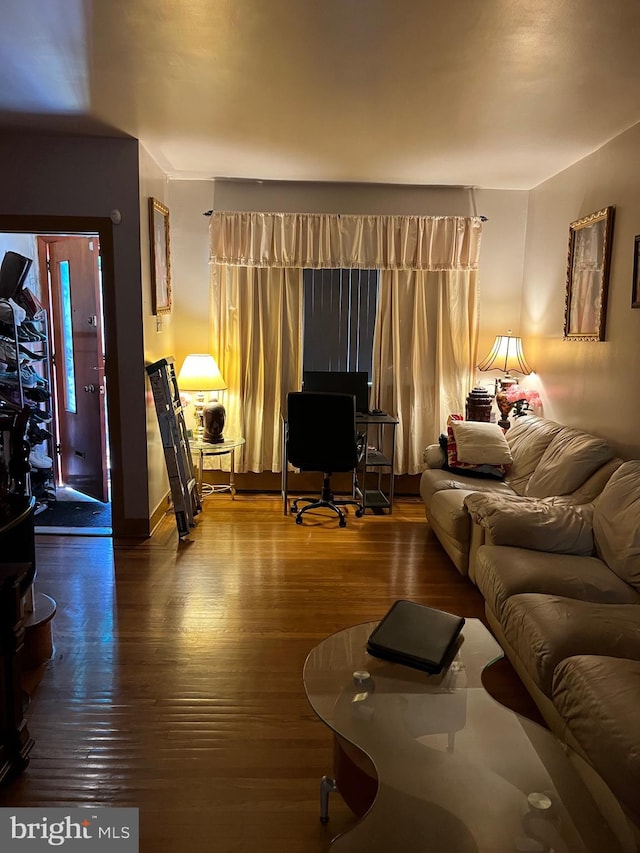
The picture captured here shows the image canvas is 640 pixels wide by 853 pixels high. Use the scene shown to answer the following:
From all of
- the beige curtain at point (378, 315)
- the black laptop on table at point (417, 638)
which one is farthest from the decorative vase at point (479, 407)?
the black laptop on table at point (417, 638)

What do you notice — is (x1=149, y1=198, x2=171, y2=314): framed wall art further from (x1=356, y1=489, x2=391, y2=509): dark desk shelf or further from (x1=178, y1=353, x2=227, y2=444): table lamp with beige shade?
(x1=356, y1=489, x2=391, y2=509): dark desk shelf

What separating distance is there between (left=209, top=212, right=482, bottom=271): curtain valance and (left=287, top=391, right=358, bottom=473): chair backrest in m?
1.27

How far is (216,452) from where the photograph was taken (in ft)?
15.4

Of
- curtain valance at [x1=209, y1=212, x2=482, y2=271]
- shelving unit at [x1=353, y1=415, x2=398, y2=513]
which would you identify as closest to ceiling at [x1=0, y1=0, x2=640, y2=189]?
curtain valance at [x1=209, y1=212, x2=482, y2=271]

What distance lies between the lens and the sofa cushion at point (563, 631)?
6.66 feet

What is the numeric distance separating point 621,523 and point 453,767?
1.52 meters

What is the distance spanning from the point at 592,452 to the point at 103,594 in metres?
2.77

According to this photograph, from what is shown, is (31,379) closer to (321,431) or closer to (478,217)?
(321,431)

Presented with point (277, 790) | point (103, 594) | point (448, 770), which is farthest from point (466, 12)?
point (103, 594)

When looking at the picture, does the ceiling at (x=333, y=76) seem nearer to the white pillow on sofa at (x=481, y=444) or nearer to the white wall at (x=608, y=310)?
the white wall at (x=608, y=310)

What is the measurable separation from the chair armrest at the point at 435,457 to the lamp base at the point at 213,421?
62.3 inches

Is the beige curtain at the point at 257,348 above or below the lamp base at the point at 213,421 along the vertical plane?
above

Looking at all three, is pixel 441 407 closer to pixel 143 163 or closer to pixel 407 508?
pixel 407 508

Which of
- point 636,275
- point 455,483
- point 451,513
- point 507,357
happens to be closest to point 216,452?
point 455,483
